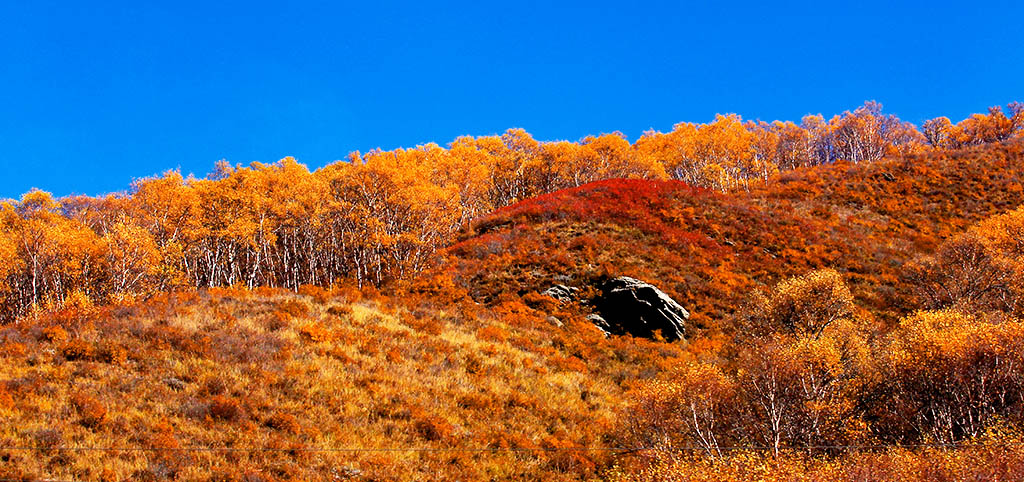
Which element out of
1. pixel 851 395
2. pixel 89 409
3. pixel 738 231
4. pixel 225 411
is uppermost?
pixel 738 231

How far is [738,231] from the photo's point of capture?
43.7 meters

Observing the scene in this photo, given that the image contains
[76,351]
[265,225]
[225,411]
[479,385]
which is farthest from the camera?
[265,225]

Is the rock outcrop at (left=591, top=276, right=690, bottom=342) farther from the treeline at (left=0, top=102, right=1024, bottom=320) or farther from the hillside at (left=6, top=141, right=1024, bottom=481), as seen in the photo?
the treeline at (left=0, top=102, right=1024, bottom=320)

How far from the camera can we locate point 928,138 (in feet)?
310

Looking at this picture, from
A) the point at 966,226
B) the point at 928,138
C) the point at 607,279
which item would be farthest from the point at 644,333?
the point at 928,138

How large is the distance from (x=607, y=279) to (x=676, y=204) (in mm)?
16951

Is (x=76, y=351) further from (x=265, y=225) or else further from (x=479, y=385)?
(x=265, y=225)

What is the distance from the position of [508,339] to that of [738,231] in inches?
1013

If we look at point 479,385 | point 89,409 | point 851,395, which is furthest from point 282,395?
point 851,395

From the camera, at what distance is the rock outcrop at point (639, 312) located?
3036cm

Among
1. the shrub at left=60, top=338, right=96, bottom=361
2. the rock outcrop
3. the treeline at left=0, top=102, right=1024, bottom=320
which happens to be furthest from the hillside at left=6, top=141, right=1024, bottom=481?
the treeline at left=0, top=102, right=1024, bottom=320

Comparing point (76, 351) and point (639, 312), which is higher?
point (76, 351)

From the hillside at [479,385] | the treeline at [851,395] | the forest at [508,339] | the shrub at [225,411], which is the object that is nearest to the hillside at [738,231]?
the forest at [508,339]

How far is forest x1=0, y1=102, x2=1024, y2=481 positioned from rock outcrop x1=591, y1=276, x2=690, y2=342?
1133 mm
